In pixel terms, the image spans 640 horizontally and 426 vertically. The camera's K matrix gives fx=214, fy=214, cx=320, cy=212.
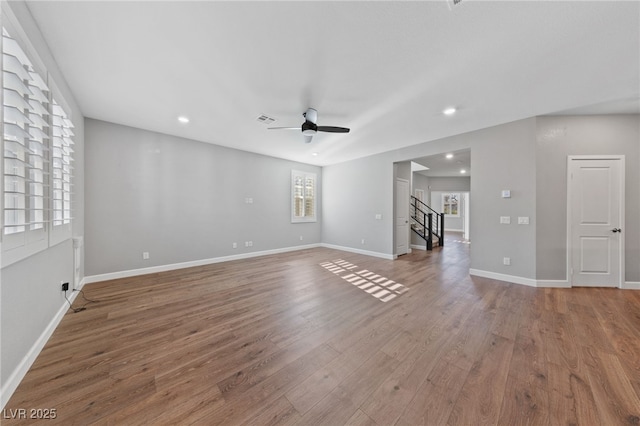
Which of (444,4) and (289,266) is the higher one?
(444,4)

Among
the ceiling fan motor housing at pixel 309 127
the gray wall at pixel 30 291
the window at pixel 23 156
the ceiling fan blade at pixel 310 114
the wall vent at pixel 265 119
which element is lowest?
the gray wall at pixel 30 291

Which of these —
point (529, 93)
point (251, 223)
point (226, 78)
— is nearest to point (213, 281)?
point (251, 223)

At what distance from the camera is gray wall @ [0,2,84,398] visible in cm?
143

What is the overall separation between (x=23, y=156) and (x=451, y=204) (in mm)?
14045

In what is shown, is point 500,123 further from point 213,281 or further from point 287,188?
point 213,281

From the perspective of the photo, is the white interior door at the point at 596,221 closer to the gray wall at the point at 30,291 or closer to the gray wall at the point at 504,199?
the gray wall at the point at 504,199

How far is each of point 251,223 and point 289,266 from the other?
1.70 meters

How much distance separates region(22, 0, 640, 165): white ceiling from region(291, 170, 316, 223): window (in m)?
3.20

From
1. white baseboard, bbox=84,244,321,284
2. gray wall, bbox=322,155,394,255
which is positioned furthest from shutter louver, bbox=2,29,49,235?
gray wall, bbox=322,155,394,255

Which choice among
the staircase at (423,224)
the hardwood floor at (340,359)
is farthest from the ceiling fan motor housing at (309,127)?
the staircase at (423,224)

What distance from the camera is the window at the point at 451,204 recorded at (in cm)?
1175

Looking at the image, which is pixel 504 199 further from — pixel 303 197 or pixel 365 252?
pixel 303 197

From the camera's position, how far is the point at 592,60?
2197mm

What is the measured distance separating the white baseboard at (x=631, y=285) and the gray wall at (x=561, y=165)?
5 cm
